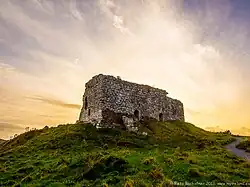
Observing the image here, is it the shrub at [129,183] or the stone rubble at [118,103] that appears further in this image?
the stone rubble at [118,103]

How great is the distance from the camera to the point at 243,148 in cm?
3734

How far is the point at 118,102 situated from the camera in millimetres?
48031

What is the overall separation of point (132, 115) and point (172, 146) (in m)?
13.8

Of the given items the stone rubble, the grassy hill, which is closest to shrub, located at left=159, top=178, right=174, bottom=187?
the grassy hill

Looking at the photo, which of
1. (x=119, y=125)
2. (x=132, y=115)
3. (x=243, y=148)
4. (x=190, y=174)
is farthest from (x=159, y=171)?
(x=132, y=115)

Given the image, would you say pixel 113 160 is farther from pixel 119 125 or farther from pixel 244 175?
pixel 119 125

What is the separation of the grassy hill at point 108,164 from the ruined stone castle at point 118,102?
6.54 metres

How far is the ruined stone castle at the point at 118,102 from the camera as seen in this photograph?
1804 inches

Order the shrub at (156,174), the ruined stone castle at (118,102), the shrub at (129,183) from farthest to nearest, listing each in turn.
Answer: the ruined stone castle at (118,102) < the shrub at (156,174) < the shrub at (129,183)

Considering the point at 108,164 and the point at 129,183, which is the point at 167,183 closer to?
the point at 129,183

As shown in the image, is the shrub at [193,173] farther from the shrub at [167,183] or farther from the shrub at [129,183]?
the shrub at [129,183]

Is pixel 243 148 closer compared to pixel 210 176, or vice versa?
pixel 210 176

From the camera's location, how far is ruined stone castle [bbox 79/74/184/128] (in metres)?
45.8

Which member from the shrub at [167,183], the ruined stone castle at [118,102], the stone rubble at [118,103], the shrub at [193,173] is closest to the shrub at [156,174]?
the shrub at [167,183]
